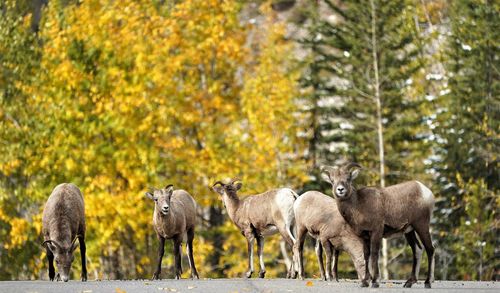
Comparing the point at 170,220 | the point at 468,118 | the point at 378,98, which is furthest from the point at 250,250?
the point at 468,118

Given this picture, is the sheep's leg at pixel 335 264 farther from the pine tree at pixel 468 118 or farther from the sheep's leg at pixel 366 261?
the pine tree at pixel 468 118

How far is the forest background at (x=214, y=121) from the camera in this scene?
3734 cm

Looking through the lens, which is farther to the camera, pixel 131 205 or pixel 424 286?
pixel 131 205

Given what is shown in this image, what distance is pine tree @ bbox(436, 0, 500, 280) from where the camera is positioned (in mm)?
47300

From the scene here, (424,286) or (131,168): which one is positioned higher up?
(131,168)

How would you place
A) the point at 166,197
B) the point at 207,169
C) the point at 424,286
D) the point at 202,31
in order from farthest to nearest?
1. the point at 202,31
2. the point at 207,169
3. the point at 166,197
4. the point at 424,286

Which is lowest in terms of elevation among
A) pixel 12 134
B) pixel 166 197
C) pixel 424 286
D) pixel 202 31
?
pixel 424 286

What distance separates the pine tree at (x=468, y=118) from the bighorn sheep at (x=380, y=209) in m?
Answer: 27.1

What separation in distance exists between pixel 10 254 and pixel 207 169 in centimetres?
785

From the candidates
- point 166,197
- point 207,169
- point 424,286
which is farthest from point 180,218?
point 207,169

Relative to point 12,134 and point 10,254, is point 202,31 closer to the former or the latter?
point 12,134

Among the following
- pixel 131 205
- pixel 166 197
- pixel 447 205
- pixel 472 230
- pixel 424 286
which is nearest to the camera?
pixel 424 286

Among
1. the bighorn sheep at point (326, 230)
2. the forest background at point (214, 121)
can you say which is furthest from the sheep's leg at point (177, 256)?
the forest background at point (214, 121)

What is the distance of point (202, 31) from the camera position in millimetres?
40625
